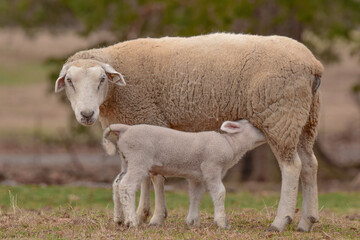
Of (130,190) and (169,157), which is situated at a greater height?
(169,157)

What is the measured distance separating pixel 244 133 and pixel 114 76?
150 cm

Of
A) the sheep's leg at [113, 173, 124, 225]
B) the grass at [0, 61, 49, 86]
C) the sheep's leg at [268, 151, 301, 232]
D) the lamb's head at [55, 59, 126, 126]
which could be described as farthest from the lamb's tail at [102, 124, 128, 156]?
the grass at [0, 61, 49, 86]

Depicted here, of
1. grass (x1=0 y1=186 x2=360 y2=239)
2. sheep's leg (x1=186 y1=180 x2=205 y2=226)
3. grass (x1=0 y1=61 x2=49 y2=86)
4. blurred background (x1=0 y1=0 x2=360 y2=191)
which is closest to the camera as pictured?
grass (x1=0 y1=186 x2=360 y2=239)

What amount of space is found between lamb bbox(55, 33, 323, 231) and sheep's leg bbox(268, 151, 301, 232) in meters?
0.01

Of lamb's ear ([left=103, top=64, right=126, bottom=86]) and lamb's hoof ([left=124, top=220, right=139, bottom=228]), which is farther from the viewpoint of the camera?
lamb's ear ([left=103, top=64, right=126, bottom=86])

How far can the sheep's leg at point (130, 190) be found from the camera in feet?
23.9

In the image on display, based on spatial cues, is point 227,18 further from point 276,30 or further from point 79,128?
point 79,128

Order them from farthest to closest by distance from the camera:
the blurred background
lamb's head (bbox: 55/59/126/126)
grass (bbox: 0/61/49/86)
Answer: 1. grass (bbox: 0/61/49/86)
2. the blurred background
3. lamb's head (bbox: 55/59/126/126)

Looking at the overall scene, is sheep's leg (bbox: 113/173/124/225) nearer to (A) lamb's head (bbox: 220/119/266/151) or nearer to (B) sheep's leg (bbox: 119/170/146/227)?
(B) sheep's leg (bbox: 119/170/146/227)

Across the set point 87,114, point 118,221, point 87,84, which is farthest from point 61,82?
point 118,221

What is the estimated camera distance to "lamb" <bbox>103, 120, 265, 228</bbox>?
24.0 feet

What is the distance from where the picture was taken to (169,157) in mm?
7352

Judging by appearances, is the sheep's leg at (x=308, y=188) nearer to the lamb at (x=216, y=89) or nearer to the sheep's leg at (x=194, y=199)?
the lamb at (x=216, y=89)

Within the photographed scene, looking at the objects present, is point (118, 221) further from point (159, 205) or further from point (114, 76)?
point (114, 76)
